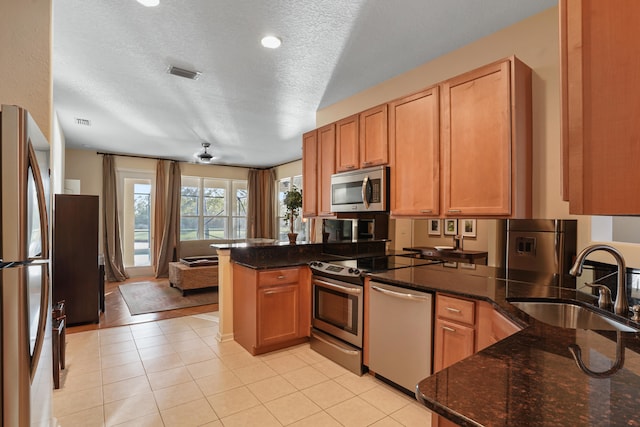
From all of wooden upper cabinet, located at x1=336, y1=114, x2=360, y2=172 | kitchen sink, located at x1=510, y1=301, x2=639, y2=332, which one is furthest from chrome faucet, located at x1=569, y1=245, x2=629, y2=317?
wooden upper cabinet, located at x1=336, y1=114, x2=360, y2=172

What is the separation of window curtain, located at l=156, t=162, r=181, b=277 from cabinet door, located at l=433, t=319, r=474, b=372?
261 inches

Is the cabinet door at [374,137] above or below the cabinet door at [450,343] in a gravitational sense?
above

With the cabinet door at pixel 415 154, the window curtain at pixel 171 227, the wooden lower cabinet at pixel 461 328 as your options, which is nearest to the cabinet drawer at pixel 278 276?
the cabinet door at pixel 415 154

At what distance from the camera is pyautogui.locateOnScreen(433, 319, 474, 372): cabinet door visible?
1.96 meters

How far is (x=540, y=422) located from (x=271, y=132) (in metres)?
5.08

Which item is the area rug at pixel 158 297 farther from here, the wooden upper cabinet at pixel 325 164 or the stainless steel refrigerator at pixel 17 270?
the stainless steel refrigerator at pixel 17 270

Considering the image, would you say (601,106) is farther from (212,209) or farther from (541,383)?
(212,209)

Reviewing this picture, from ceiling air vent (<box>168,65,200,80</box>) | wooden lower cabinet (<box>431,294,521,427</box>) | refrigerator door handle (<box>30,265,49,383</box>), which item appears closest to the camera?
refrigerator door handle (<box>30,265,49,383</box>)

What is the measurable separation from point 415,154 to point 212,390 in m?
2.57

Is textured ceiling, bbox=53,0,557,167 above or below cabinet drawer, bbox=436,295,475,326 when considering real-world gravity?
above

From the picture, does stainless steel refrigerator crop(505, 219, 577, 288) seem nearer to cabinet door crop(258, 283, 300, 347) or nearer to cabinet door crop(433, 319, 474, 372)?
cabinet door crop(433, 319, 474, 372)

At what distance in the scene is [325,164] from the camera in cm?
385

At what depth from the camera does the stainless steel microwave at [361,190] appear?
3.03m

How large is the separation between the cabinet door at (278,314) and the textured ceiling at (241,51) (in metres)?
2.17
